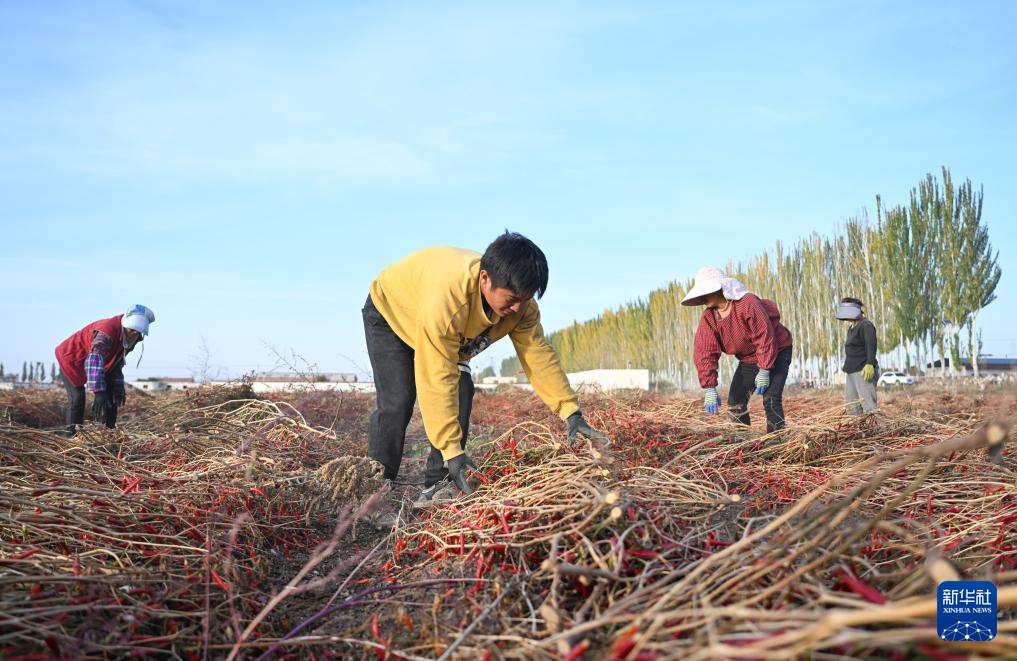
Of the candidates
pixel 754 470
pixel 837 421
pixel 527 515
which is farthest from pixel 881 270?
pixel 527 515

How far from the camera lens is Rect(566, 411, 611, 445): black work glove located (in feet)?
9.32

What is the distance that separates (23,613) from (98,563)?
43 cm

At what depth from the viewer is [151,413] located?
7.20 meters

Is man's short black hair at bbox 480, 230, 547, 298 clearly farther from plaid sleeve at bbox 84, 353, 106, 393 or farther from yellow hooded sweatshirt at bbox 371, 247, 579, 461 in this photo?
plaid sleeve at bbox 84, 353, 106, 393

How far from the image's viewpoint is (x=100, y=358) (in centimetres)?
576

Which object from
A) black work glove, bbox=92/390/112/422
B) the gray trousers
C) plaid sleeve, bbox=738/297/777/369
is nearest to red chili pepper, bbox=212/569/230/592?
plaid sleeve, bbox=738/297/777/369

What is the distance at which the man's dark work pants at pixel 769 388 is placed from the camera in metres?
5.25

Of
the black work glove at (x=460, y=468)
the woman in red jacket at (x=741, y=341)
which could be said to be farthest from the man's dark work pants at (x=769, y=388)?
the black work glove at (x=460, y=468)

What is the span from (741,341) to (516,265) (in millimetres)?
3175

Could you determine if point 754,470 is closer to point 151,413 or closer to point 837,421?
point 837,421

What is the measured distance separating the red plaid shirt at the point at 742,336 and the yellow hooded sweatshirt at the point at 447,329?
2.15 m

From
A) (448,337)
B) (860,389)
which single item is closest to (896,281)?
(860,389)

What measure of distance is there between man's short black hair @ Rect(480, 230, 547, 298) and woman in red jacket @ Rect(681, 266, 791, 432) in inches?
99.8

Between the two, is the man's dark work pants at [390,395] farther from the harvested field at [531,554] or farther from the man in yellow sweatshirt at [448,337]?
the harvested field at [531,554]
